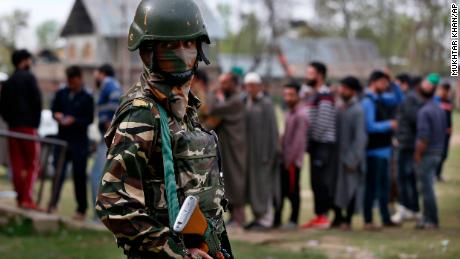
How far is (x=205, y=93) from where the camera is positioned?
11336 millimetres

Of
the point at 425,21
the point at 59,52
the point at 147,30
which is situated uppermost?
the point at 147,30

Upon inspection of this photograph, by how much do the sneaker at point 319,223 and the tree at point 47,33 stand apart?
295 ft

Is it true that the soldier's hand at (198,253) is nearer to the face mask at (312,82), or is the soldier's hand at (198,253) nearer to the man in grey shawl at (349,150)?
the man in grey shawl at (349,150)

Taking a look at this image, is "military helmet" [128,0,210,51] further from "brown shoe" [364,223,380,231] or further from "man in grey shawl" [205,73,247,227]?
"brown shoe" [364,223,380,231]

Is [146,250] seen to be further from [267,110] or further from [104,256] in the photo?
[267,110]

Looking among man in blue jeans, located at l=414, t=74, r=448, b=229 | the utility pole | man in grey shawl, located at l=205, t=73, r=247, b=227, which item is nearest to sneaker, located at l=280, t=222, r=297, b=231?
man in grey shawl, located at l=205, t=73, r=247, b=227

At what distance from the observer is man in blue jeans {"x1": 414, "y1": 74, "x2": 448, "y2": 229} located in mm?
10859

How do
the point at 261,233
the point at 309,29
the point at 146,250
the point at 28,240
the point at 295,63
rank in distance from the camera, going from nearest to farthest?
1. the point at 146,250
2. the point at 28,240
3. the point at 261,233
4. the point at 295,63
5. the point at 309,29

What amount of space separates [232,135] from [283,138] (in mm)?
719

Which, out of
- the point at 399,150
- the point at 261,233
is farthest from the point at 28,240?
the point at 399,150

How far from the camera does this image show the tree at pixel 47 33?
103 meters

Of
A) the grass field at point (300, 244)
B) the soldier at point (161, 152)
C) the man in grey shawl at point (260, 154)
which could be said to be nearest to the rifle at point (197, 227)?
the soldier at point (161, 152)

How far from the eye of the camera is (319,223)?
11.6 metres

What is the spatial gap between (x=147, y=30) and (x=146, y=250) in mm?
962
